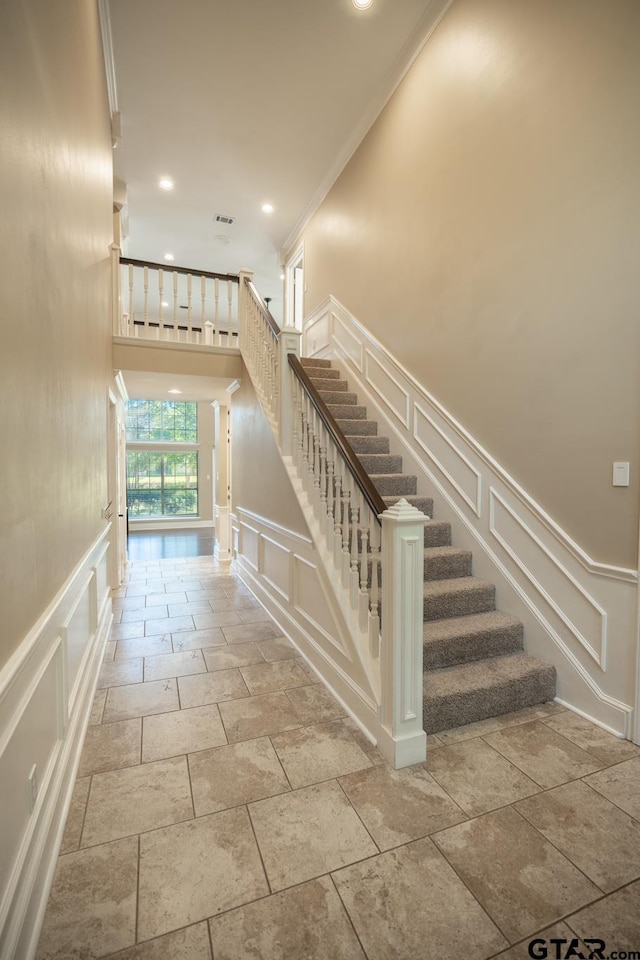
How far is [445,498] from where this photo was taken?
355 cm

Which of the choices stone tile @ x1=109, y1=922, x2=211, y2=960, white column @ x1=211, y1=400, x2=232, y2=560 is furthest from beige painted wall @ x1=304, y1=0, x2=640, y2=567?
white column @ x1=211, y1=400, x2=232, y2=560

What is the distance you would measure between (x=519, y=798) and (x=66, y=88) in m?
3.77

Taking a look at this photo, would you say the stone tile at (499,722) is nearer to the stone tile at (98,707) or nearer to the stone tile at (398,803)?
the stone tile at (398,803)

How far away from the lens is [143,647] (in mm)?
3568

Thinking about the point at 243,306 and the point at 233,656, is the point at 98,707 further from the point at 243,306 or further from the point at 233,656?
the point at 243,306

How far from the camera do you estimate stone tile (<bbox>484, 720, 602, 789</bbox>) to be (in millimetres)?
2055

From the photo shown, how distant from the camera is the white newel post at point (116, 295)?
4746 mm

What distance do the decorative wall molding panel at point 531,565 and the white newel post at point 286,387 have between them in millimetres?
1089

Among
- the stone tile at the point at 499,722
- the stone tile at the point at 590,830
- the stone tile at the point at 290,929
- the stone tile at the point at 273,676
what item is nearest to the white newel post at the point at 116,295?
the stone tile at the point at 273,676

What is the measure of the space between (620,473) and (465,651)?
1337mm

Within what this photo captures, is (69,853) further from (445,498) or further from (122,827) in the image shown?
(445,498)

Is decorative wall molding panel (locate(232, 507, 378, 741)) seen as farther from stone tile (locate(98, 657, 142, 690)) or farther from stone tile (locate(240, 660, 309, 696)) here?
stone tile (locate(98, 657, 142, 690))

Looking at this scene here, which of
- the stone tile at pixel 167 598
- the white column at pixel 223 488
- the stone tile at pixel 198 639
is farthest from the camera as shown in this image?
the white column at pixel 223 488

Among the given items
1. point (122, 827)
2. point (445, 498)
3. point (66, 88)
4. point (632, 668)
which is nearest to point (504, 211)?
point (445, 498)
